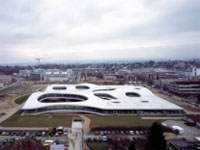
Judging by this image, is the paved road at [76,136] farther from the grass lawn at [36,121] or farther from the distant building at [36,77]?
the distant building at [36,77]

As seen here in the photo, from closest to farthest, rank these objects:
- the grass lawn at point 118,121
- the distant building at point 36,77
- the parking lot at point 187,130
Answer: the parking lot at point 187,130, the grass lawn at point 118,121, the distant building at point 36,77

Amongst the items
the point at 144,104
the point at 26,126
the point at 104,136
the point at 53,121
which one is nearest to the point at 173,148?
the point at 104,136

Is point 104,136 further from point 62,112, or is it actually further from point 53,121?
point 62,112

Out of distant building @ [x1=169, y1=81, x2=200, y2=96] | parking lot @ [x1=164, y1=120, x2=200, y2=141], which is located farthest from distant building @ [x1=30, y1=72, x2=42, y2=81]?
parking lot @ [x1=164, y1=120, x2=200, y2=141]

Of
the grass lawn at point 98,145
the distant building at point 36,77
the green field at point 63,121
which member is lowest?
the grass lawn at point 98,145

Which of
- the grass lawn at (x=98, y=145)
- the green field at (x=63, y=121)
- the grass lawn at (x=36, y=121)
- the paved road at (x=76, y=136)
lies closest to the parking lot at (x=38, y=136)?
the paved road at (x=76, y=136)

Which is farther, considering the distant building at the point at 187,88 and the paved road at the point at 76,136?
the distant building at the point at 187,88

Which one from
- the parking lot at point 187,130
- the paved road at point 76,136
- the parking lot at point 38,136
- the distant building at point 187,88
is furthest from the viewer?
the distant building at point 187,88

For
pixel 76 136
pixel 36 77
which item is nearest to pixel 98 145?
pixel 76 136
